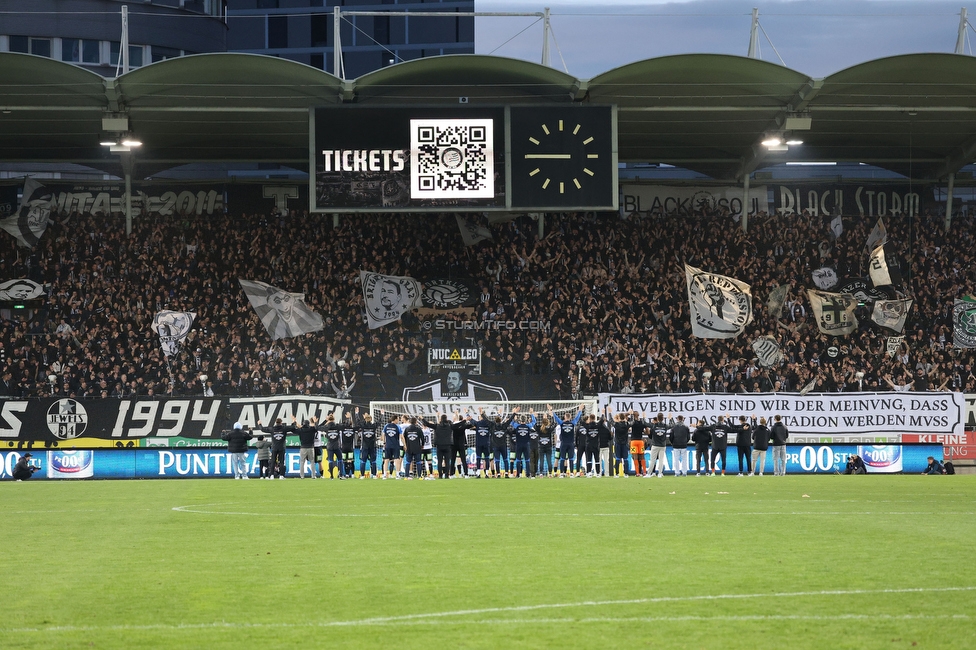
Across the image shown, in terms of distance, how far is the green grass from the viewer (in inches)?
312

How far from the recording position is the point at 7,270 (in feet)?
127

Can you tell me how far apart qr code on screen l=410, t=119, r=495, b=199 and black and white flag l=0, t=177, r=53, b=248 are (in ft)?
54.2

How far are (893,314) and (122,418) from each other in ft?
83.3

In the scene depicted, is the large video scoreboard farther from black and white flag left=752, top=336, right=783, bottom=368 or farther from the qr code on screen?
black and white flag left=752, top=336, right=783, bottom=368

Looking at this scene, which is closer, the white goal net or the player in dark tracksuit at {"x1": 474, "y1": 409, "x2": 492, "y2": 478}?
the player in dark tracksuit at {"x1": 474, "y1": 409, "x2": 492, "y2": 478}

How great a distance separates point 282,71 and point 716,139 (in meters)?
15.2

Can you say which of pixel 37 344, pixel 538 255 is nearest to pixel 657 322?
pixel 538 255

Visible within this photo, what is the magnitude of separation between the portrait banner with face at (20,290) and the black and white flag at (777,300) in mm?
24593

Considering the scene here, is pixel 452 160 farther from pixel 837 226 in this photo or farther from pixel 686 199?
pixel 837 226

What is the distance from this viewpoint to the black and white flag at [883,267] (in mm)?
39656

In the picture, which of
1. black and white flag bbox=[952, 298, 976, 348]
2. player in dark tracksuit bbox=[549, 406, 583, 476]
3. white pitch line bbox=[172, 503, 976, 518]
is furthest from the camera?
black and white flag bbox=[952, 298, 976, 348]

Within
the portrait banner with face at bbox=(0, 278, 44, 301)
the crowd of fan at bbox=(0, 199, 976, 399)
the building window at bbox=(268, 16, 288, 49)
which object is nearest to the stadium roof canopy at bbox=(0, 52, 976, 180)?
the crowd of fan at bbox=(0, 199, 976, 399)

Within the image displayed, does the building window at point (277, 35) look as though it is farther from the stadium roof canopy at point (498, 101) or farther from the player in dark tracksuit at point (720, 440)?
the player in dark tracksuit at point (720, 440)

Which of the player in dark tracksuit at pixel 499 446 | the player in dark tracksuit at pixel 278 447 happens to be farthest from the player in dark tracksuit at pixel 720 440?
the player in dark tracksuit at pixel 278 447
